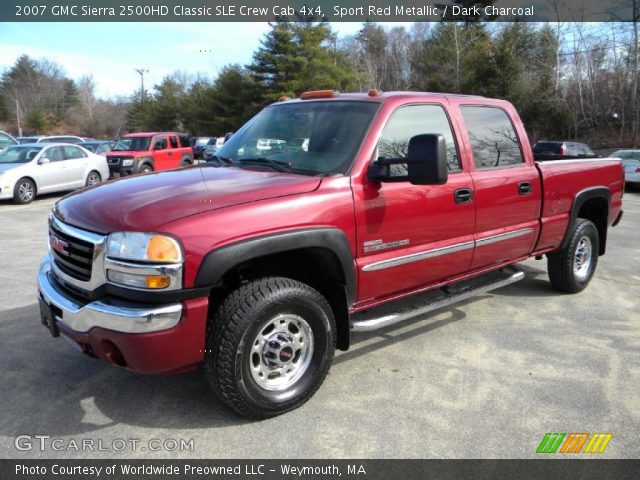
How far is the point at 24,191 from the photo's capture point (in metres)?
13.4

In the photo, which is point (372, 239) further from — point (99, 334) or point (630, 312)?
point (630, 312)

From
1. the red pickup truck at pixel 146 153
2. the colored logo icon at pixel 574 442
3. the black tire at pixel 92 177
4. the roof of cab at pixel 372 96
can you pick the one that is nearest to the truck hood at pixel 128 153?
the red pickup truck at pixel 146 153

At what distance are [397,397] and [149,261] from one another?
182 centimetres

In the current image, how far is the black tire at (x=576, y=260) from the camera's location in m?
5.37

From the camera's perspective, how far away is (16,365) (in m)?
3.85

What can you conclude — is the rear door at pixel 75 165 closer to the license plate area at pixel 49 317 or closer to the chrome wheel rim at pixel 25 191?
the chrome wheel rim at pixel 25 191

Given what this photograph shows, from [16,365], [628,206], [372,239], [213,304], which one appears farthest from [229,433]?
[628,206]

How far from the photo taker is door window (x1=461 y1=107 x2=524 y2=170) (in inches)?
168

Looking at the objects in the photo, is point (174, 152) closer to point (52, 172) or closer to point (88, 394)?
point (52, 172)

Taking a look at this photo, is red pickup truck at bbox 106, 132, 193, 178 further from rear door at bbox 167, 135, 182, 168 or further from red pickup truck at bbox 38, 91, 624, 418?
red pickup truck at bbox 38, 91, 624, 418

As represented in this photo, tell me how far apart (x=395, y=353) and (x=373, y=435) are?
1.16 m

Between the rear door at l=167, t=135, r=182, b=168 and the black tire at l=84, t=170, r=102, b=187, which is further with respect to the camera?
the rear door at l=167, t=135, r=182, b=168

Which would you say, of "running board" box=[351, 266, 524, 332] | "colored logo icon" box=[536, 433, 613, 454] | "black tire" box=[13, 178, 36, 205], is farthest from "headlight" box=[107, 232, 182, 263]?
"black tire" box=[13, 178, 36, 205]

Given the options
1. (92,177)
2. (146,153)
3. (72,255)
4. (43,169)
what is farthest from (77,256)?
(146,153)
